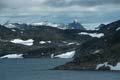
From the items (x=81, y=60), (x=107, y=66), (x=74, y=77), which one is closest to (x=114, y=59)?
(x=107, y=66)

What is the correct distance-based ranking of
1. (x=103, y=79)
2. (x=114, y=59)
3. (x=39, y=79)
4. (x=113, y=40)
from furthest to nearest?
(x=113, y=40)
(x=114, y=59)
(x=39, y=79)
(x=103, y=79)

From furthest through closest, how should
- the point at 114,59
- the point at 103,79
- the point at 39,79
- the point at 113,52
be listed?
the point at 113,52 < the point at 114,59 < the point at 39,79 < the point at 103,79

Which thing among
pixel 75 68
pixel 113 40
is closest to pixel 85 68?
pixel 75 68

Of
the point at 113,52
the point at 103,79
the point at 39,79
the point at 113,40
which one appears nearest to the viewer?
the point at 103,79

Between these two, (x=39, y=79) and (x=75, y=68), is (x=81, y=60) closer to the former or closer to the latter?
(x=75, y=68)

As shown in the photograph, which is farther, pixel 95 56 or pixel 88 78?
pixel 95 56

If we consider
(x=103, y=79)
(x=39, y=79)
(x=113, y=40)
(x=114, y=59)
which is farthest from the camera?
(x=113, y=40)

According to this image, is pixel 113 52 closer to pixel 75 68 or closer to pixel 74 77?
pixel 75 68

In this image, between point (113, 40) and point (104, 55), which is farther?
point (113, 40)
